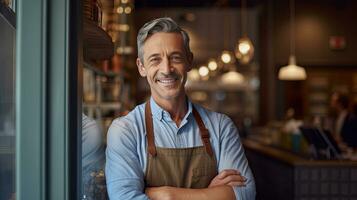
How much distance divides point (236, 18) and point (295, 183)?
718 centimetres

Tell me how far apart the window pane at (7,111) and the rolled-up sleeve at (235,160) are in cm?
75

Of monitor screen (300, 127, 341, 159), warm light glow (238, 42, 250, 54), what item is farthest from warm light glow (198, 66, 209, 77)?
monitor screen (300, 127, 341, 159)

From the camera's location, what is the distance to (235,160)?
2.01m

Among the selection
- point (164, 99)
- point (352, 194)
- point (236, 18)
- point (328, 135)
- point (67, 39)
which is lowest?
point (352, 194)

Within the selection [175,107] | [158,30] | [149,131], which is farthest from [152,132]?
[158,30]

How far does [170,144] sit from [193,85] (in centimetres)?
1204

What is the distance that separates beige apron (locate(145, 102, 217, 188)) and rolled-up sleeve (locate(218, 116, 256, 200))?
0.15ft

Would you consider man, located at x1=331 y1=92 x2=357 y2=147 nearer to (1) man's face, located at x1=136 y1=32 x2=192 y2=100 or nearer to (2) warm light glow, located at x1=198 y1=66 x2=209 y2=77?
(2) warm light glow, located at x1=198 y1=66 x2=209 y2=77

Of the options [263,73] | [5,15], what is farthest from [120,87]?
[263,73]

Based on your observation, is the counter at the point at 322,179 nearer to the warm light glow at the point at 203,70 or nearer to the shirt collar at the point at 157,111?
the shirt collar at the point at 157,111

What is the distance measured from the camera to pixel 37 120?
1.82 metres

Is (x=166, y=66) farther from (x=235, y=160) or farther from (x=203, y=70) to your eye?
(x=203, y=70)

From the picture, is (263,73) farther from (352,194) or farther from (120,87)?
(352,194)

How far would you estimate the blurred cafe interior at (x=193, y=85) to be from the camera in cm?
183
